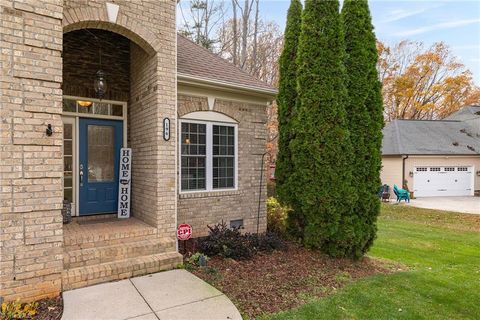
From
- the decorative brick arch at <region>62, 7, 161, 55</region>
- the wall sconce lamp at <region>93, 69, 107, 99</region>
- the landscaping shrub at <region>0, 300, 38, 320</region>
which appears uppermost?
the decorative brick arch at <region>62, 7, 161, 55</region>

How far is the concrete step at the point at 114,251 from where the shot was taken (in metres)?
4.31

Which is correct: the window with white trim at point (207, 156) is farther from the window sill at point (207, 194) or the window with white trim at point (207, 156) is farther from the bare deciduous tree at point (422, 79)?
the bare deciduous tree at point (422, 79)

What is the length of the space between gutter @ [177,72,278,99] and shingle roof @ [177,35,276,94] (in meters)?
0.03

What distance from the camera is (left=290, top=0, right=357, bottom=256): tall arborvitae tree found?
5.78m

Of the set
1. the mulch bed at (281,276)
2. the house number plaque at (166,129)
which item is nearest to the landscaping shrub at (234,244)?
the mulch bed at (281,276)

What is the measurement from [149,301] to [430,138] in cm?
2169

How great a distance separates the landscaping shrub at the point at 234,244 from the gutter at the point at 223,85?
3016 mm

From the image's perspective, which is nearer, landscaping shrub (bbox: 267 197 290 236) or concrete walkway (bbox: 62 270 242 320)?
concrete walkway (bbox: 62 270 242 320)

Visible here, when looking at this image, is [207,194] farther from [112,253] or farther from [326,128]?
[326,128]

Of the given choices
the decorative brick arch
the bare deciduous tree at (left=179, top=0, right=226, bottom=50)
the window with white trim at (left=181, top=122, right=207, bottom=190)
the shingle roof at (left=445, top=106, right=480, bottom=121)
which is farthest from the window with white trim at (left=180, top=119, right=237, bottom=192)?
the shingle roof at (left=445, top=106, right=480, bottom=121)

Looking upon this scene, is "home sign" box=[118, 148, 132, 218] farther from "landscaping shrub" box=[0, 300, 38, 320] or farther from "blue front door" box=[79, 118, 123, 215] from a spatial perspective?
"landscaping shrub" box=[0, 300, 38, 320]

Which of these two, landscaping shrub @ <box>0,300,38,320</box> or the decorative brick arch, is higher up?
the decorative brick arch

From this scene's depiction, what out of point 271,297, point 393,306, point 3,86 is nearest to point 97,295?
point 271,297

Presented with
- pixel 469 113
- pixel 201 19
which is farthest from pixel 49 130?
pixel 469 113
